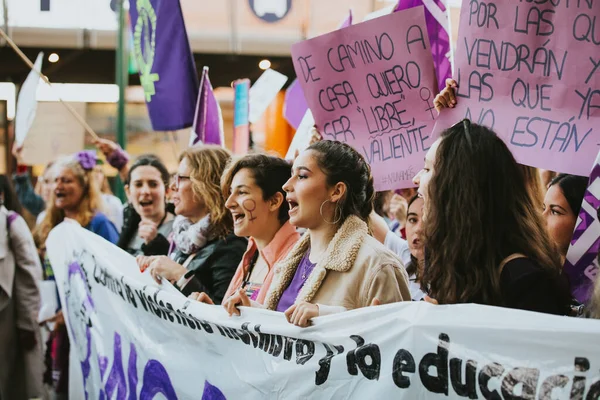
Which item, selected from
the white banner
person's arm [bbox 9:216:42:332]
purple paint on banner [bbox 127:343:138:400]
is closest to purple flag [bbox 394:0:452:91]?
the white banner

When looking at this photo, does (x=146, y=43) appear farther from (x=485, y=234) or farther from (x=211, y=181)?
(x=485, y=234)

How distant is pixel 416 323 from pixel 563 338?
537 millimetres

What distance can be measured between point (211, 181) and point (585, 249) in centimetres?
235

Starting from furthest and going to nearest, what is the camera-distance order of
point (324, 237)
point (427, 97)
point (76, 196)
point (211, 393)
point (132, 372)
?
point (76, 196)
point (132, 372)
point (427, 97)
point (211, 393)
point (324, 237)

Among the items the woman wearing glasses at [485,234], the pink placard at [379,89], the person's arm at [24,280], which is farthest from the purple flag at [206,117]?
the woman wearing glasses at [485,234]

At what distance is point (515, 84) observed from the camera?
3611 millimetres

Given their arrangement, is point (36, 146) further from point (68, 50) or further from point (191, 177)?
point (68, 50)

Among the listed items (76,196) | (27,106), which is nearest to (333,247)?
(76,196)

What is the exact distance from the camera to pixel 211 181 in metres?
5.10

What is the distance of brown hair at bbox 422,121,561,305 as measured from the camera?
2.88m

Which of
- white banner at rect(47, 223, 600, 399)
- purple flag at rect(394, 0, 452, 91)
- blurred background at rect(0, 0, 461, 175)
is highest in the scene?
blurred background at rect(0, 0, 461, 175)

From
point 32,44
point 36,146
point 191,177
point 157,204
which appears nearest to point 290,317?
point 191,177

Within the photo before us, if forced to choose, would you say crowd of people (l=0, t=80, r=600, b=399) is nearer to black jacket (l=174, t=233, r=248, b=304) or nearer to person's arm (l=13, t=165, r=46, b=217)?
black jacket (l=174, t=233, r=248, b=304)

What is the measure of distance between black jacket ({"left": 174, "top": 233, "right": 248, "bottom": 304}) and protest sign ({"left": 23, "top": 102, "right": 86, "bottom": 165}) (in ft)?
16.4
